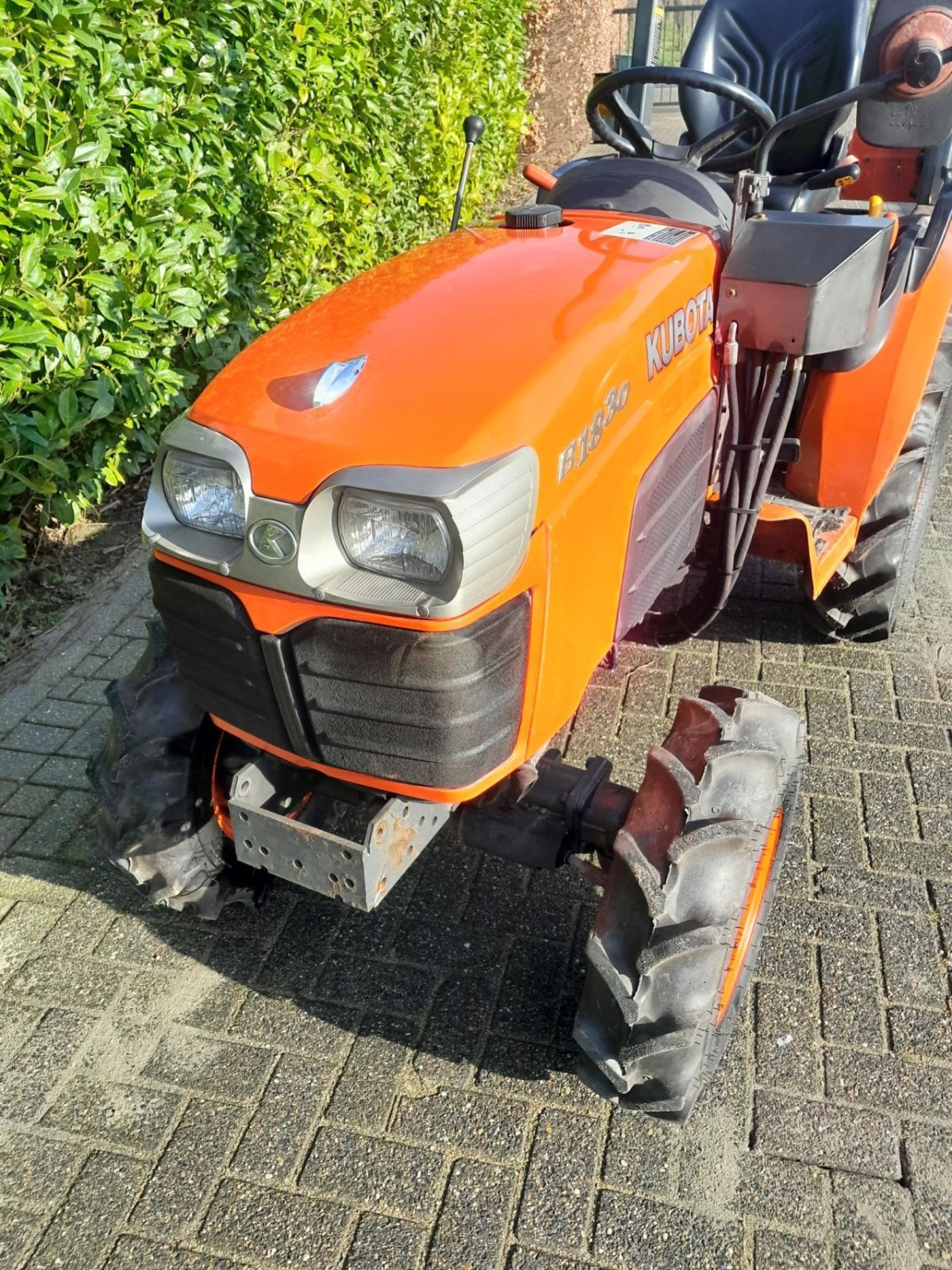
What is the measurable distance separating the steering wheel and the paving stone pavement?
1.72 meters

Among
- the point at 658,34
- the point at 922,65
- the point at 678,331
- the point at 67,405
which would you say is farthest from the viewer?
the point at 658,34

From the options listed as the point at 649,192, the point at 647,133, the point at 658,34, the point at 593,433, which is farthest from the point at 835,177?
the point at 658,34

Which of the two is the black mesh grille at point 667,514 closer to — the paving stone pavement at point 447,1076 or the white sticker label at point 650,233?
the white sticker label at point 650,233

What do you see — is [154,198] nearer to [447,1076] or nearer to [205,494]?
[205,494]

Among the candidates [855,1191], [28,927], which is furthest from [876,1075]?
[28,927]

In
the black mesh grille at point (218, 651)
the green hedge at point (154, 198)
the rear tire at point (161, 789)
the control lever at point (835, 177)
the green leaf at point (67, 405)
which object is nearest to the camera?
the black mesh grille at point (218, 651)

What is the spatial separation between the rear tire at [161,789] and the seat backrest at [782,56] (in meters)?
2.88

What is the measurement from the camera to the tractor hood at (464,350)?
169cm

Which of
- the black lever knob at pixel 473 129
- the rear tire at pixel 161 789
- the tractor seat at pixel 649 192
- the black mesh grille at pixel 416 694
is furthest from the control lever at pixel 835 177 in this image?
the rear tire at pixel 161 789

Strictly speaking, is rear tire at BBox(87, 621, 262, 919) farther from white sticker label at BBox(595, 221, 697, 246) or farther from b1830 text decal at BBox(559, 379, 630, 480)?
white sticker label at BBox(595, 221, 697, 246)

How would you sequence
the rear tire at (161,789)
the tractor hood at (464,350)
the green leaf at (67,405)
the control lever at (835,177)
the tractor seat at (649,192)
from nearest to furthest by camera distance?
the tractor hood at (464,350), the rear tire at (161,789), the tractor seat at (649,192), the control lever at (835,177), the green leaf at (67,405)

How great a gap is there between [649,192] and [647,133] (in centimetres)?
78

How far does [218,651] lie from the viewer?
6.15 feet

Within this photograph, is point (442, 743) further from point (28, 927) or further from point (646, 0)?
point (646, 0)
